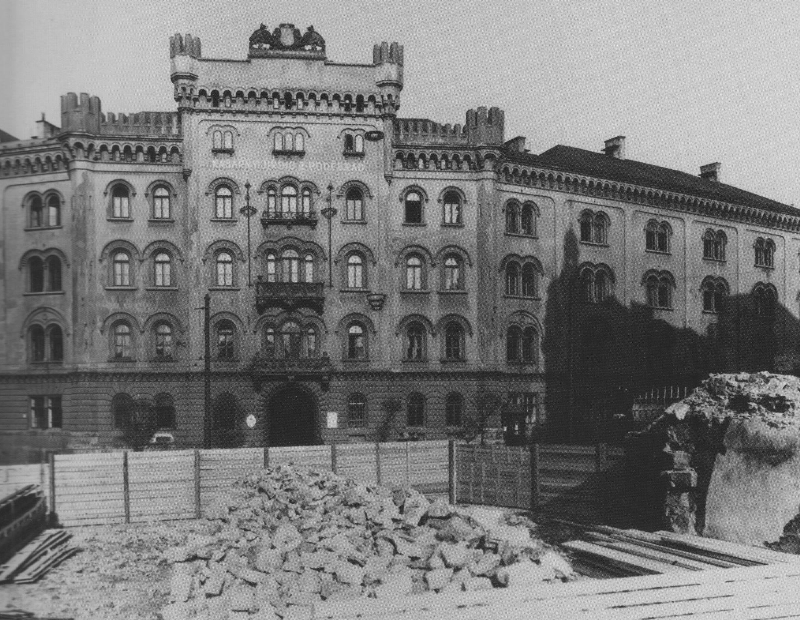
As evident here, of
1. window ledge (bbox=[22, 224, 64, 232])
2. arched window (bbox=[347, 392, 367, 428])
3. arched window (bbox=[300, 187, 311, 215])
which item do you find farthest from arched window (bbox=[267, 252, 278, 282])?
window ledge (bbox=[22, 224, 64, 232])

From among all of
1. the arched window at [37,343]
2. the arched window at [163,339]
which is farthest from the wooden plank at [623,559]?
the arched window at [37,343]

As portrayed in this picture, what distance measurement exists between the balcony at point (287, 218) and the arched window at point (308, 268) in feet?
5.21

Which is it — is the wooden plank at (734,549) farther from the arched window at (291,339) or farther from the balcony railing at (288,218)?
the balcony railing at (288,218)

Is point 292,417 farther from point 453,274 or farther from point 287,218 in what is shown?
point 453,274

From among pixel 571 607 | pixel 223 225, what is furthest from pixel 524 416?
pixel 571 607

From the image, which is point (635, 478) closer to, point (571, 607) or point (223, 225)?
point (571, 607)

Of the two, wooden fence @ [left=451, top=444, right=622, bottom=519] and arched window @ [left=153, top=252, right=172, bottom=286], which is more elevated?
arched window @ [left=153, top=252, right=172, bottom=286]

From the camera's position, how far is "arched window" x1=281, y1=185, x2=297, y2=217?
31.0 m

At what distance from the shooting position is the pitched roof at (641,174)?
3531cm

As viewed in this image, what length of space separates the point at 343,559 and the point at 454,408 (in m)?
20.7

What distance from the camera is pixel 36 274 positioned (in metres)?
30.7

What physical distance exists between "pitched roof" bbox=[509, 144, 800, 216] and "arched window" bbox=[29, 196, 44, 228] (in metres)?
22.2

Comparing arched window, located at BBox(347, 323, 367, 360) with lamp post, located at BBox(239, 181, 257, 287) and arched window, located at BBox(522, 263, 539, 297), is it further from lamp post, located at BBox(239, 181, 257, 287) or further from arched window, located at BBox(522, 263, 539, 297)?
arched window, located at BBox(522, 263, 539, 297)

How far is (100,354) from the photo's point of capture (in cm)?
2986
